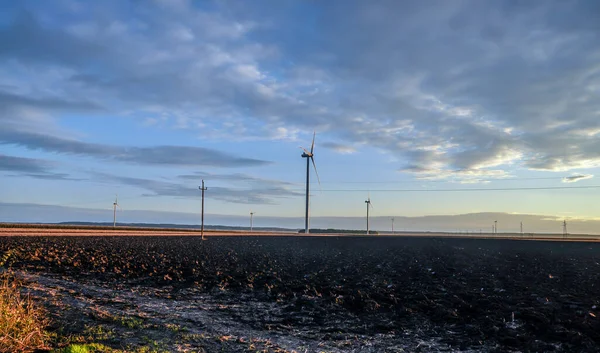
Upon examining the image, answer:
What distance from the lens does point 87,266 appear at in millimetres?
34312

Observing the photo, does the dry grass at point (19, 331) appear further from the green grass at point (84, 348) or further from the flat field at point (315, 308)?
the flat field at point (315, 308)

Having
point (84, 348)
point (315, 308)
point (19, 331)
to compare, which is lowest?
point (315, 308)

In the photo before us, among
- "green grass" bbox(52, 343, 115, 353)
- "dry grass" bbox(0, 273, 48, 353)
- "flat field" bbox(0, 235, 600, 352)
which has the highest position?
"dry grass" bbox(0, 273, 48, 353)

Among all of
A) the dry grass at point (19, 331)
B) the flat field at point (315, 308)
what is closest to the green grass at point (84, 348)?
the flat field at point (315, 308)

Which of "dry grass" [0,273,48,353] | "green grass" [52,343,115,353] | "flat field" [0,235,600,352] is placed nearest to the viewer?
"green grass" [52,343,115,353]

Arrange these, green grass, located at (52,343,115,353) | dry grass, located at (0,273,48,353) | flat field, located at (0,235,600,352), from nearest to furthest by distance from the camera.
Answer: green grass, located at (52,343,115,353) < dry grass, located at (0,273,48,353) < flat field, located at (0,235,600,352)

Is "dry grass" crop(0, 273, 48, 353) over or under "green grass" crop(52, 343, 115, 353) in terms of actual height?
over

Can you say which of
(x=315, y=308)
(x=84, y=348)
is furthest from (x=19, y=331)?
(x=315, y=308)

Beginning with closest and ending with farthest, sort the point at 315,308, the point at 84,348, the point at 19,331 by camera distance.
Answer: the point at 84,348 < the point at 19,331 < the point at 315,308

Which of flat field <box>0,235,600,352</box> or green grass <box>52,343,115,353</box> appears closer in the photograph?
green grass <box>52,343,115,353</box>

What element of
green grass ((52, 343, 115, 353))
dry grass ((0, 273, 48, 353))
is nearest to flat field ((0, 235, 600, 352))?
green grass ((52, 343, 115, 353))

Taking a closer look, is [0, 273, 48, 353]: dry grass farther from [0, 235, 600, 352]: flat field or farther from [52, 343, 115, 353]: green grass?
[0, 235, 600, 352]: flat field

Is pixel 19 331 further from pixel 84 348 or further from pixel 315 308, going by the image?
pixel 315 308

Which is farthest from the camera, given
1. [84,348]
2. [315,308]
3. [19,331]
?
[315,308]
